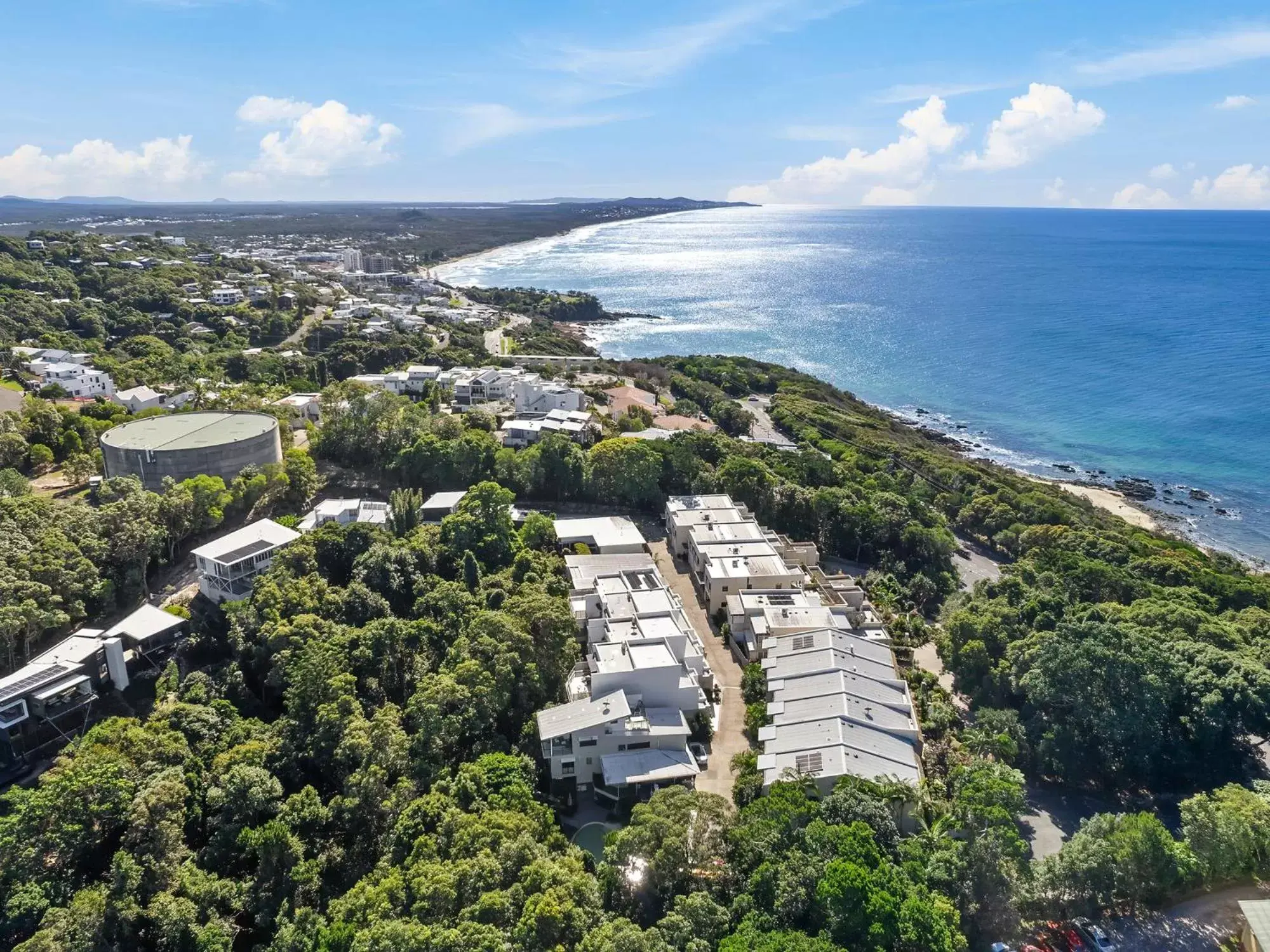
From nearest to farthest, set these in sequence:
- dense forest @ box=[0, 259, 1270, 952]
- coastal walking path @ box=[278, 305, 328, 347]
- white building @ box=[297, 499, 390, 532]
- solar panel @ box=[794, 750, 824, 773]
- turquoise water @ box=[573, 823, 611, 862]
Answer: dense forest @ box=[0, 259, 1270, 952] → turquoise water @ box=[573, 823, 611, 862] → solar panel @ box=[794, 750, 824, 773] → white building @ box=[297, 499, 390, 532] → coastal walking path @ box=[278, 305, 328, 347]

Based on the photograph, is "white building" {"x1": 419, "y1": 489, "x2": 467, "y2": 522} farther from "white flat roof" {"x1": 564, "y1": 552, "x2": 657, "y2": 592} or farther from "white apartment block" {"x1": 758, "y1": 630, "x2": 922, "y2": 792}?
"white apartment block" {"x1": 758, "y1": 630, "x2": 922, "y2": 792}

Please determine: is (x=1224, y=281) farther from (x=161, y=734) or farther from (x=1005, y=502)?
(x=161, y=734)

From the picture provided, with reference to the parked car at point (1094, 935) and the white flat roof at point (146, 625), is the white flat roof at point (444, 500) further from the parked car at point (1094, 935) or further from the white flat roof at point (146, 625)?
the parked car at point (1094, 935)

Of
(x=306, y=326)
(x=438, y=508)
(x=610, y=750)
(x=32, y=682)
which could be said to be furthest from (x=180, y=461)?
(x=306, y=326)

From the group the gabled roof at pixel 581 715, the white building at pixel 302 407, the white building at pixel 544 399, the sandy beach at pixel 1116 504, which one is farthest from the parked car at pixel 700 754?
the sandy beach at pixel 1116 504

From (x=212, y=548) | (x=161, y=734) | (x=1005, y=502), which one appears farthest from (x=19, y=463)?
(x=1005, y=502)

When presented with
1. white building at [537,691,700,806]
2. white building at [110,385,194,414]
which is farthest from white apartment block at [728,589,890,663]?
white building at [110,385,194,414]
